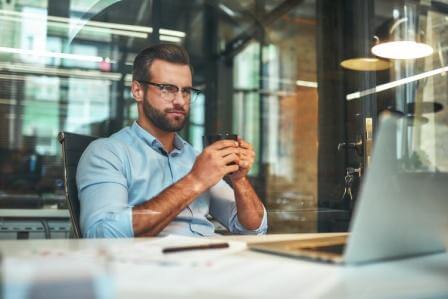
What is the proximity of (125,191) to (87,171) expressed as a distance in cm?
15

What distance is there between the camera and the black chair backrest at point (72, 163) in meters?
1.43

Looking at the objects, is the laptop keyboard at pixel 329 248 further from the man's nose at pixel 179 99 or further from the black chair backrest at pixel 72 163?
the man's nose at pixel 179 99

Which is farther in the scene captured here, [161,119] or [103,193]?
[161,119]

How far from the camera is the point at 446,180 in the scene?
31.1 inches

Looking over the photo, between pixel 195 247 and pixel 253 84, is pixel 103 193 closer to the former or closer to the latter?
pixel 195 247

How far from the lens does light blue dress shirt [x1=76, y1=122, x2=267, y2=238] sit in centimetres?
126

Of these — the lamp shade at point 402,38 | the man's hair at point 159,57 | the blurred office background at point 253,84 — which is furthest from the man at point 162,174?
the lamp shade at point 402,38

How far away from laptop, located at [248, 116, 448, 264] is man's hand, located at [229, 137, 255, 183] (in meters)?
0.62

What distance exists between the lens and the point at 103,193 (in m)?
1.30

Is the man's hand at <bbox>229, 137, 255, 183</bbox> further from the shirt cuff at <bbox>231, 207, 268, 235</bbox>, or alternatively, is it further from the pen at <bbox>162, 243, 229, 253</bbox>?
the pen at <bbox>162, 243, 229, 253</bbox>

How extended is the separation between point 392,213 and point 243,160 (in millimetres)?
826

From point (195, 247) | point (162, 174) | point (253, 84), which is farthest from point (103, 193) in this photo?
point (253, 84)

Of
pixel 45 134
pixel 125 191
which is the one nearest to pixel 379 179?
pixel 125 191

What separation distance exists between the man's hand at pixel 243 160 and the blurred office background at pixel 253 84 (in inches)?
5.8
